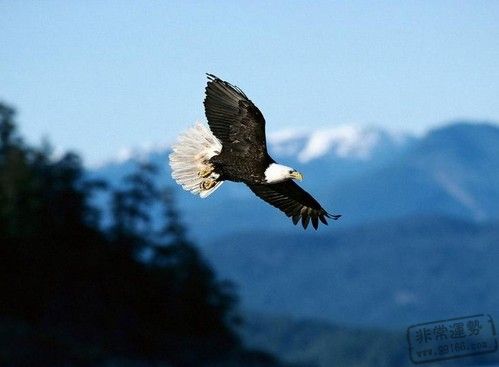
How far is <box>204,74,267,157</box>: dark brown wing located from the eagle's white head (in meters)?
0.25

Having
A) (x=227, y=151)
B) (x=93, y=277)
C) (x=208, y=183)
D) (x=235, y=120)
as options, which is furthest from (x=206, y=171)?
(x=93, y=277)

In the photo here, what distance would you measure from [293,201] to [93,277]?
2951 inches

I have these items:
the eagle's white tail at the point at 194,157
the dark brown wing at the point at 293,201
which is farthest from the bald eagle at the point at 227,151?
the dark brown wing at the point at 293,201

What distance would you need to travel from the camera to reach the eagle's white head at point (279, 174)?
1455cm

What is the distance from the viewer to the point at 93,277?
9100 centimetres

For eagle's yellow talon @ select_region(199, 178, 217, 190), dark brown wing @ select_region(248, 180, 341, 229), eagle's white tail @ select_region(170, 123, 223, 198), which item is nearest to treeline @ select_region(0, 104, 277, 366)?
dark brown wing @ select_region(248, 180, 341, 229)

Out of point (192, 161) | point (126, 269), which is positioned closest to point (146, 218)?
point (126, 269)

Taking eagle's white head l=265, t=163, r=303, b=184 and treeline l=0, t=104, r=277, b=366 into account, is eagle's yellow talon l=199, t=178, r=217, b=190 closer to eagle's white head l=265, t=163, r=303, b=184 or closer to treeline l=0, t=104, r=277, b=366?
eagle's white head l=265, t=163, r=303, b=184

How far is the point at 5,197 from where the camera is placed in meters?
78.9

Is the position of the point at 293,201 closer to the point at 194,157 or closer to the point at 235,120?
the point at 194,157

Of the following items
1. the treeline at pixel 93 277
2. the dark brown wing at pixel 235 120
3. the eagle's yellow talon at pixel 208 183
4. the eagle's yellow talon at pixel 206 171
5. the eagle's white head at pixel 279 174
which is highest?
the treeline at pixel 93 277

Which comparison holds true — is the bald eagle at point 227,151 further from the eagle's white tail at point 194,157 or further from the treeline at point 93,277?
the treeline at point 93,277

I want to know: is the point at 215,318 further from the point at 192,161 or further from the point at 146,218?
the point at 192,161

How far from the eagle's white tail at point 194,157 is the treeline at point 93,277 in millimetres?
58571
